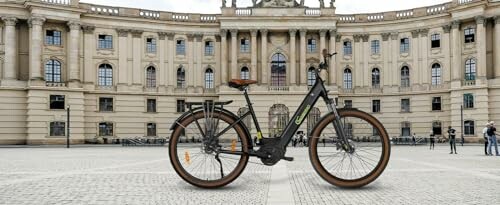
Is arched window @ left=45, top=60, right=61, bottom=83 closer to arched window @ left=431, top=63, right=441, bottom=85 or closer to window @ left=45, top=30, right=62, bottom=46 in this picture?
window @ left=45, top=30, right=62, bottom=46

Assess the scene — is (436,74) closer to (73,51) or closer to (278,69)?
(278,69)

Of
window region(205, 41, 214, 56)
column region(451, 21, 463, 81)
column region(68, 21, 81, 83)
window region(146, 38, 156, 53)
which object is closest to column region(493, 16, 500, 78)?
column region(451, 21, 463, 81)

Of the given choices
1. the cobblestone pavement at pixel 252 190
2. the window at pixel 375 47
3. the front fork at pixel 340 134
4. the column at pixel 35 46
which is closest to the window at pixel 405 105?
the window at pixel 375 47

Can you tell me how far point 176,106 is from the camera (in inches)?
2341

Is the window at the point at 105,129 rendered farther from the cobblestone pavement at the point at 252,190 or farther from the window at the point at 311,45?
the cobblestone pavement at the point at 252,190

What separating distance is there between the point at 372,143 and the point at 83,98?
47480 millimetres

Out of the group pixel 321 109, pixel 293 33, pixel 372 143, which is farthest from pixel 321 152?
pixel 293 33

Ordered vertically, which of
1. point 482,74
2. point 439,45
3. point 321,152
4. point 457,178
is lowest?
point 457,178

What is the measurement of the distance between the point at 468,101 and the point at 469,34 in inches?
283

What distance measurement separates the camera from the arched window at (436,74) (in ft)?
188

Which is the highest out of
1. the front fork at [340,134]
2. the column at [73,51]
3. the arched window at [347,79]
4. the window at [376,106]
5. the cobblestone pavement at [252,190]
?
the column at [73,51]

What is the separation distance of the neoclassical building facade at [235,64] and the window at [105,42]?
143 millimetres

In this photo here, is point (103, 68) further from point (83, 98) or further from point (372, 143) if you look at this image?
point (372, 143)

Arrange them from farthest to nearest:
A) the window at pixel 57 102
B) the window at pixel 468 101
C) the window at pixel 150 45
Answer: the window at pixel 150 45 → the window at pixel 468 101 → the window at pixel 57 102
